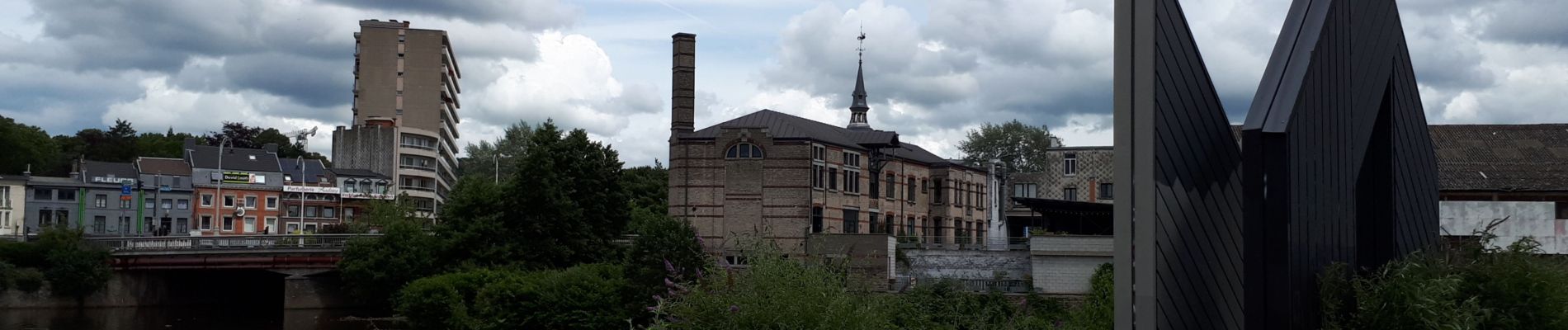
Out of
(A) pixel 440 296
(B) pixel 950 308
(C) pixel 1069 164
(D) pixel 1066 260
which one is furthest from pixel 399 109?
(B) pixel 950 308

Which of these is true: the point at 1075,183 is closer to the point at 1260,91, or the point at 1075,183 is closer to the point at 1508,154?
the point at 1508,154

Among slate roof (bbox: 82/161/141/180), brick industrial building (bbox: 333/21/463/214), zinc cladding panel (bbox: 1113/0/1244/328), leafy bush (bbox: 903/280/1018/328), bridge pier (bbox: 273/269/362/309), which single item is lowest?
bridge pier (bbox: 273/269/362/309)

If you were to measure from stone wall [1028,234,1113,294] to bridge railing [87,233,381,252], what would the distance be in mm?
22727

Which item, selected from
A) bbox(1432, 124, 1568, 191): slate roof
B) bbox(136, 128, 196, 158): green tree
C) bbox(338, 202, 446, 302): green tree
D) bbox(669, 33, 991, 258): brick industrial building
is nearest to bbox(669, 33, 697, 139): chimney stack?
bbox(669, 33, 991, 258): brick industrial building

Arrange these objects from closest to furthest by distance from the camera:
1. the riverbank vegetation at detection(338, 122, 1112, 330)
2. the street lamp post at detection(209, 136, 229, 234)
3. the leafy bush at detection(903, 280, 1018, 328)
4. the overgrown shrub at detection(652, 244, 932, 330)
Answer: the overgrown shrub at detection(652, 244, 932, 330), the leafy bush at detection(903, 280, 1018, 328), the riverbank vegetation at detection(338, 122, 1112, 330), the street lamp post at detection(209, 136, 229, 234)

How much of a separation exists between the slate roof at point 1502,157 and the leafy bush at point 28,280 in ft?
142

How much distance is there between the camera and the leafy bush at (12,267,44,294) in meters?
43.5

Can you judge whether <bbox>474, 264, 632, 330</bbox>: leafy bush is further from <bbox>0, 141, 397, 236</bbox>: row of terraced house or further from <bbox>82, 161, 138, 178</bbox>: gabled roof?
<bbox>82, 161, 138, 178</bbox>: gabled roof

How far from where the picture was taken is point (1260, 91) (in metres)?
9.85

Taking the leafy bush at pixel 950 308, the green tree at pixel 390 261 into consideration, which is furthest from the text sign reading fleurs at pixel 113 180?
the leafy bush at pixel 950 308

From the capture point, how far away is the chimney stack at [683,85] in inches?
1571

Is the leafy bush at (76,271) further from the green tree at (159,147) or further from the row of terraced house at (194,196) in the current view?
the green tree at (159,147)

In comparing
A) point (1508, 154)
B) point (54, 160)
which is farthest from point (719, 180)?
point (54, 160)

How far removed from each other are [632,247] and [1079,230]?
804 inches
